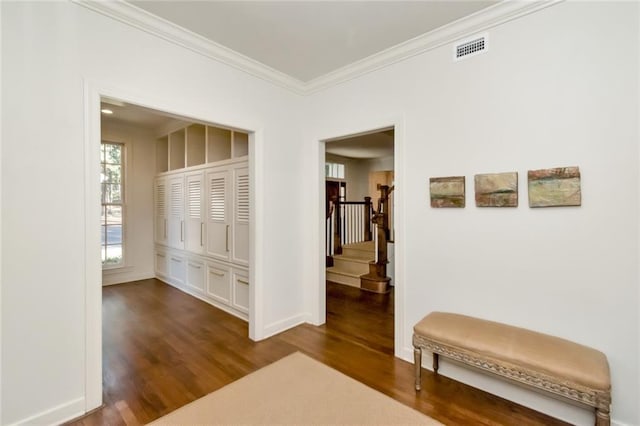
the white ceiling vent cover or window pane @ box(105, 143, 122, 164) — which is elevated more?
the white ceiling vent cover

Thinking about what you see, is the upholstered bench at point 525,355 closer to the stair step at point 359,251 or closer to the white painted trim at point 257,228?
the white painted trim at point 257,228

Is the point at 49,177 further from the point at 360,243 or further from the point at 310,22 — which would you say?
the point at 360,243

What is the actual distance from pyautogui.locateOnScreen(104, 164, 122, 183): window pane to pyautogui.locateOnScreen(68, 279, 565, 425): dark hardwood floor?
7.88ft

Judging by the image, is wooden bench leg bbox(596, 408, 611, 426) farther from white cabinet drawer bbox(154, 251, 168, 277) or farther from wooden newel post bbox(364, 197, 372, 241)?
white cabinet drawer bbox(154, 251, 168, 277)

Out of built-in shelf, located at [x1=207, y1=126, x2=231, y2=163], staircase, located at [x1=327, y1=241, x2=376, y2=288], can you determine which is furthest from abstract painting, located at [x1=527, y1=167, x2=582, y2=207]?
built-in shelf, located at [x1=207, y1=126, x2=231, y2=163]

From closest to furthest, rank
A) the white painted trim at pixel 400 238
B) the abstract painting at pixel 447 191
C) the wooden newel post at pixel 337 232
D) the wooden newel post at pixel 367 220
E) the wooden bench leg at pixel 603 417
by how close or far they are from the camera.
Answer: the wooden bench leg at pixel 603 417 < the abstract painting at pixel 447 191 < the white painted trim at pixel 400 238 < the wooden newel post at pixel 337 232 < the wooden newel post at pixel 367 220

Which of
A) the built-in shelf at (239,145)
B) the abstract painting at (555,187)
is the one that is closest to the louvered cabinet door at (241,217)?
the built-in shelf at (239,145)

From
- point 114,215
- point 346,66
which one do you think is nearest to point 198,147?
point 114,215

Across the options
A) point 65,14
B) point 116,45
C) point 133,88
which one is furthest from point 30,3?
point 133,88

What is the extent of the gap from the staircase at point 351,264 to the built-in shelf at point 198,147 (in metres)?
2.95

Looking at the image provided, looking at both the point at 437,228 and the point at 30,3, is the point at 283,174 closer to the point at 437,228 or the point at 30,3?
the point at 437,228

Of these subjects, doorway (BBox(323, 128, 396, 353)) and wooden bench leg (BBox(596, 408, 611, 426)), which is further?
doorway (BBox(323, 128, 396, 353))

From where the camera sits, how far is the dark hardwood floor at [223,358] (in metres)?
2.11

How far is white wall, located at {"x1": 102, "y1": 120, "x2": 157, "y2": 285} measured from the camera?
5648 mm
